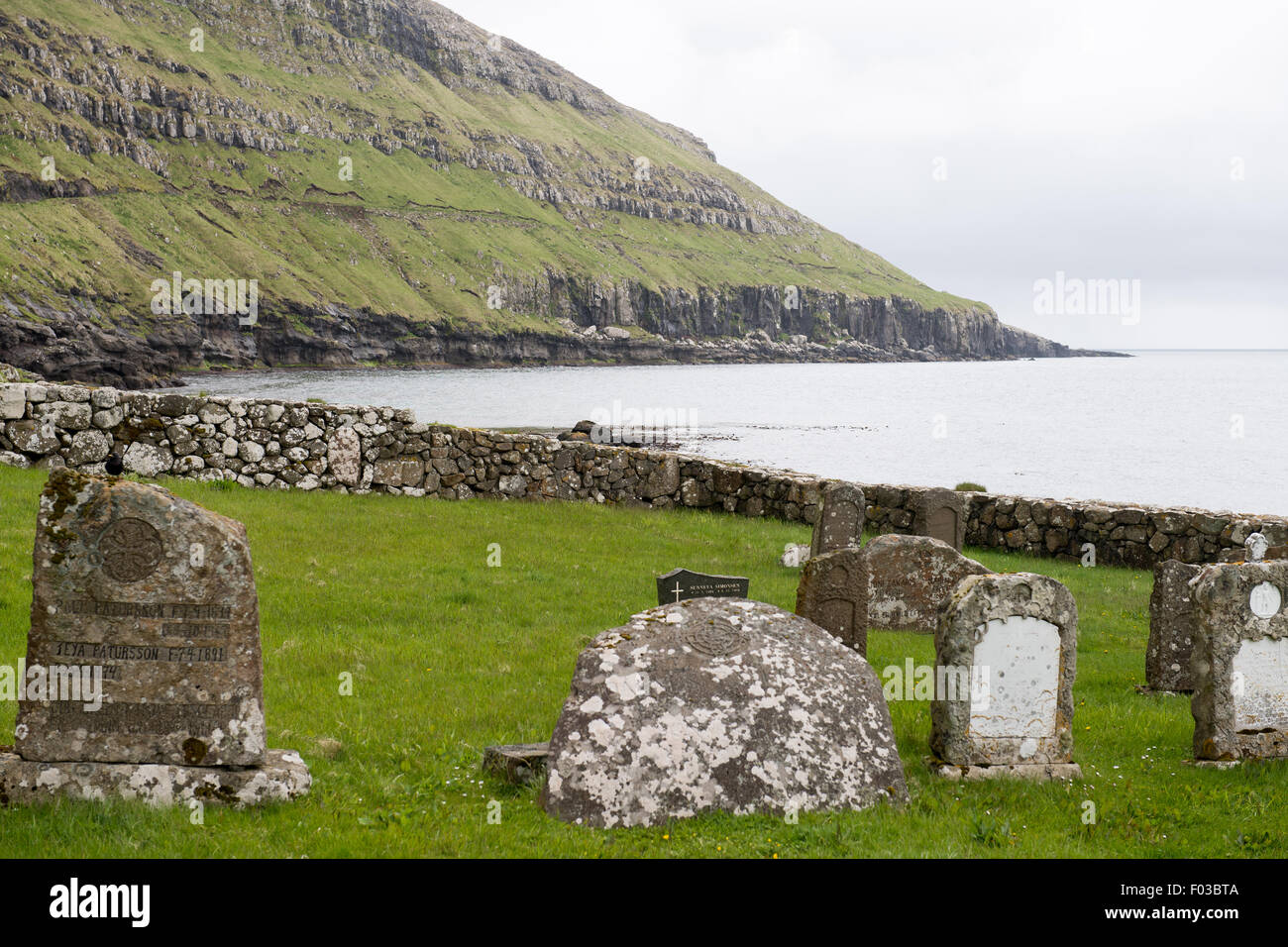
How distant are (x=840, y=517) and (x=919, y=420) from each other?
72.7m

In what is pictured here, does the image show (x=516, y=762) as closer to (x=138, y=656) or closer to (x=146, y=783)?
Answer: (x=146, y=783)

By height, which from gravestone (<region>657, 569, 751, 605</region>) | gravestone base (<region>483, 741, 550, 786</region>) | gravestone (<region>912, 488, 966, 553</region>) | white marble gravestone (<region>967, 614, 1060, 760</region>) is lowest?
gravestone base (<region>483, 741, 550, 786</region>)

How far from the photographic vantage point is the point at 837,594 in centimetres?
1005

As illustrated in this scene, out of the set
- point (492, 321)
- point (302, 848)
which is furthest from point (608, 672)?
point (492, 321)

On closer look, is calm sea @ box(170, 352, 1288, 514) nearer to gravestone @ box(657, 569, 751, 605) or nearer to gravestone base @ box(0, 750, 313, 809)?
gravestone @ box(657, 569, 751, 605)

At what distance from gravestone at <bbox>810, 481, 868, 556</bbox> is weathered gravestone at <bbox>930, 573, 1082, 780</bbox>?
684 centimetres

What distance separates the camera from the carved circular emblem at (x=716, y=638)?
6570 mm

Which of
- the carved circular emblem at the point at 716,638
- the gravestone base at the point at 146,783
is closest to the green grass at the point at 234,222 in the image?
the gravestone base at the point at 146,783

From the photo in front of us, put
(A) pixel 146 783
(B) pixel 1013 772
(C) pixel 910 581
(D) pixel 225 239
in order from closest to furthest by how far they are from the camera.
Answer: (A) pixel 146 783, (B) pixel 1013 772, (C) pixel 910 581, (D) pixel 225 239

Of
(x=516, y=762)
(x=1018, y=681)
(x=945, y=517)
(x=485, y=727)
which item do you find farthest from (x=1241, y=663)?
(x=945, y=517)

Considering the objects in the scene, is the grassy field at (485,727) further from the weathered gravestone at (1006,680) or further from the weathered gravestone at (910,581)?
the weathered gravestone at (910,581)

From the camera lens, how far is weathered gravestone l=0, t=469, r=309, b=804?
225 inches

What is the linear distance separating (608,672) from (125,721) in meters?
2.80

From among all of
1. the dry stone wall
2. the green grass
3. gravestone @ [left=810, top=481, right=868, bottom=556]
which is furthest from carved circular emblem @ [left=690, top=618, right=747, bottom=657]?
the green grass
